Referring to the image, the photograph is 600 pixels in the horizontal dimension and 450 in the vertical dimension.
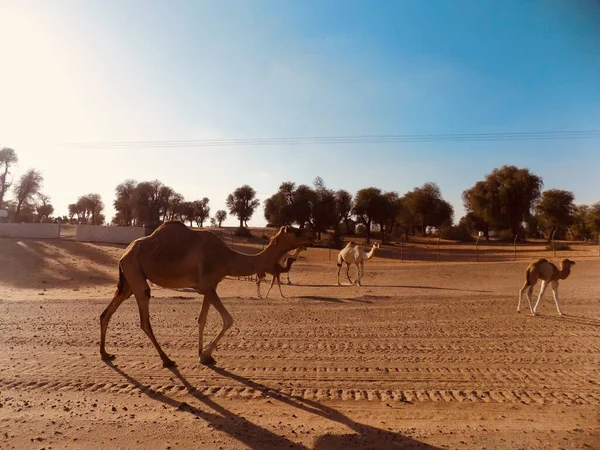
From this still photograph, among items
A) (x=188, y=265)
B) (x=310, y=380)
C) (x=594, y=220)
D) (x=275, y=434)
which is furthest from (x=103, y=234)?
(x=594, y=220)

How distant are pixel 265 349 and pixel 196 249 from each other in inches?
101

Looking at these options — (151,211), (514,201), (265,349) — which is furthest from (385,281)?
(514,201)

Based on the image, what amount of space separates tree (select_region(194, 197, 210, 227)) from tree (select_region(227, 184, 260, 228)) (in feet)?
80.5

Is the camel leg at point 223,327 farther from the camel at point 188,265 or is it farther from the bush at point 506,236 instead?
the bush at point 506,236

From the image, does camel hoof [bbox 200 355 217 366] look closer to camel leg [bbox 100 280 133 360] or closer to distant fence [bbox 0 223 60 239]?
camel leg [bbox 100 280 133 360]

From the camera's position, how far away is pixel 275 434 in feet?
16.5

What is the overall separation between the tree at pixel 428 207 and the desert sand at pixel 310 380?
62.9m

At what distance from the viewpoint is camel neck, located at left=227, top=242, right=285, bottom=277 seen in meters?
8.10

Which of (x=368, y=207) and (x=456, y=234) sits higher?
(x=368, y=207)

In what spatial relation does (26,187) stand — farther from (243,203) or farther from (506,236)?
(506,236)

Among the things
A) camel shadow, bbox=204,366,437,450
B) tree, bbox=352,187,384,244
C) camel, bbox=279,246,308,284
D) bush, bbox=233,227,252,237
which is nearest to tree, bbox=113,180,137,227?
bush, bbox=233,227,252,237

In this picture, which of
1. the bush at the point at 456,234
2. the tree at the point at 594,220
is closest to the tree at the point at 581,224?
the tree at the point at 594,220

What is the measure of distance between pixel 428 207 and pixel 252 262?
7127 centimetres

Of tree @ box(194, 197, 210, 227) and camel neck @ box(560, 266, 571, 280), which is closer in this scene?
camel neck @ box(560, 266, 571, 280)
